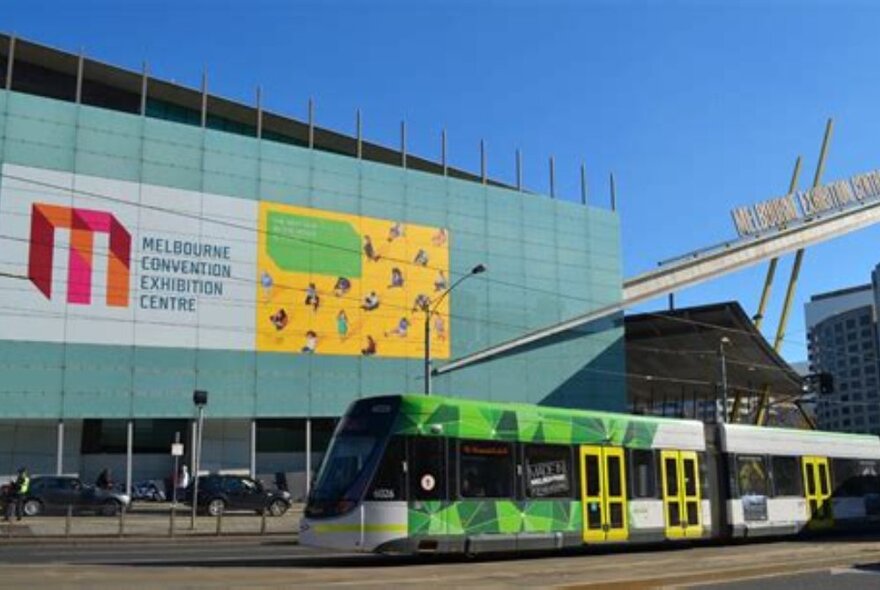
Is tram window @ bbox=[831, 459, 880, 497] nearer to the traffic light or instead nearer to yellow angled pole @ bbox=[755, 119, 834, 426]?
the traffic light

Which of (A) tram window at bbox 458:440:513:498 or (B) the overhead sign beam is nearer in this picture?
(A) tram window at bbox 458:440:513:498

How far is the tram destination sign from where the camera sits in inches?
2618

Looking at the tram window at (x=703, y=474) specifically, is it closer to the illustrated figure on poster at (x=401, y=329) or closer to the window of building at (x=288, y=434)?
the window of building at (x=288, y=434)

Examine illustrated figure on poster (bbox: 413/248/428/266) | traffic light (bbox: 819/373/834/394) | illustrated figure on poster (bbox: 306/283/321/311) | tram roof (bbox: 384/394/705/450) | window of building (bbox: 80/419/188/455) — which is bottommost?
tram roof (bbox: 384/394/705/450)

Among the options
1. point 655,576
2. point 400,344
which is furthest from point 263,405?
point 655,576

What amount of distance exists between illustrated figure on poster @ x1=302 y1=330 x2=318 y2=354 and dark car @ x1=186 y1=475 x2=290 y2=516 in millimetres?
12044

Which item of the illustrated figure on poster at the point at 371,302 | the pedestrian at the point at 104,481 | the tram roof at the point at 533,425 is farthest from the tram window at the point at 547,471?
the illustrated figure on poster at the point at 371,302

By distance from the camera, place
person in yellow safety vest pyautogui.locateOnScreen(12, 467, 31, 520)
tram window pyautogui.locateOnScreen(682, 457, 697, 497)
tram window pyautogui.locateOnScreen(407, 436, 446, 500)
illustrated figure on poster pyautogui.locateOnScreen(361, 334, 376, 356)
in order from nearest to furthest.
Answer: tram window pyautogui.locateOnScreen(407, 436, 446, 500) → tram window pyautogui.locateOnScreen(682, 457, 697, 497) → person in yellow safety vest pyautogui.locateOnScreen(12, 467, 31, 520) → illustrated figure on poster pyautogui.locateOnScreen(361, 334, 376, 356)

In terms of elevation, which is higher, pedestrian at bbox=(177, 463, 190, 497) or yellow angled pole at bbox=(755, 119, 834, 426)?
yellow angled pole at bbox=(755, 119, 834, 426)

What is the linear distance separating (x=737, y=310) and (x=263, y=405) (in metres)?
27.3

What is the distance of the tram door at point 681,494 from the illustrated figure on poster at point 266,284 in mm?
29619

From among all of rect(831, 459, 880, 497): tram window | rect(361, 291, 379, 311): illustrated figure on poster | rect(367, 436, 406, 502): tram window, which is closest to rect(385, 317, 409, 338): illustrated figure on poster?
rect(361, 291, 379, 311): illustrated figure on poster

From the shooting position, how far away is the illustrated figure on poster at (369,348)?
52.2 m

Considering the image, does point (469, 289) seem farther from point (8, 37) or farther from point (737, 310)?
point (8, 37)
